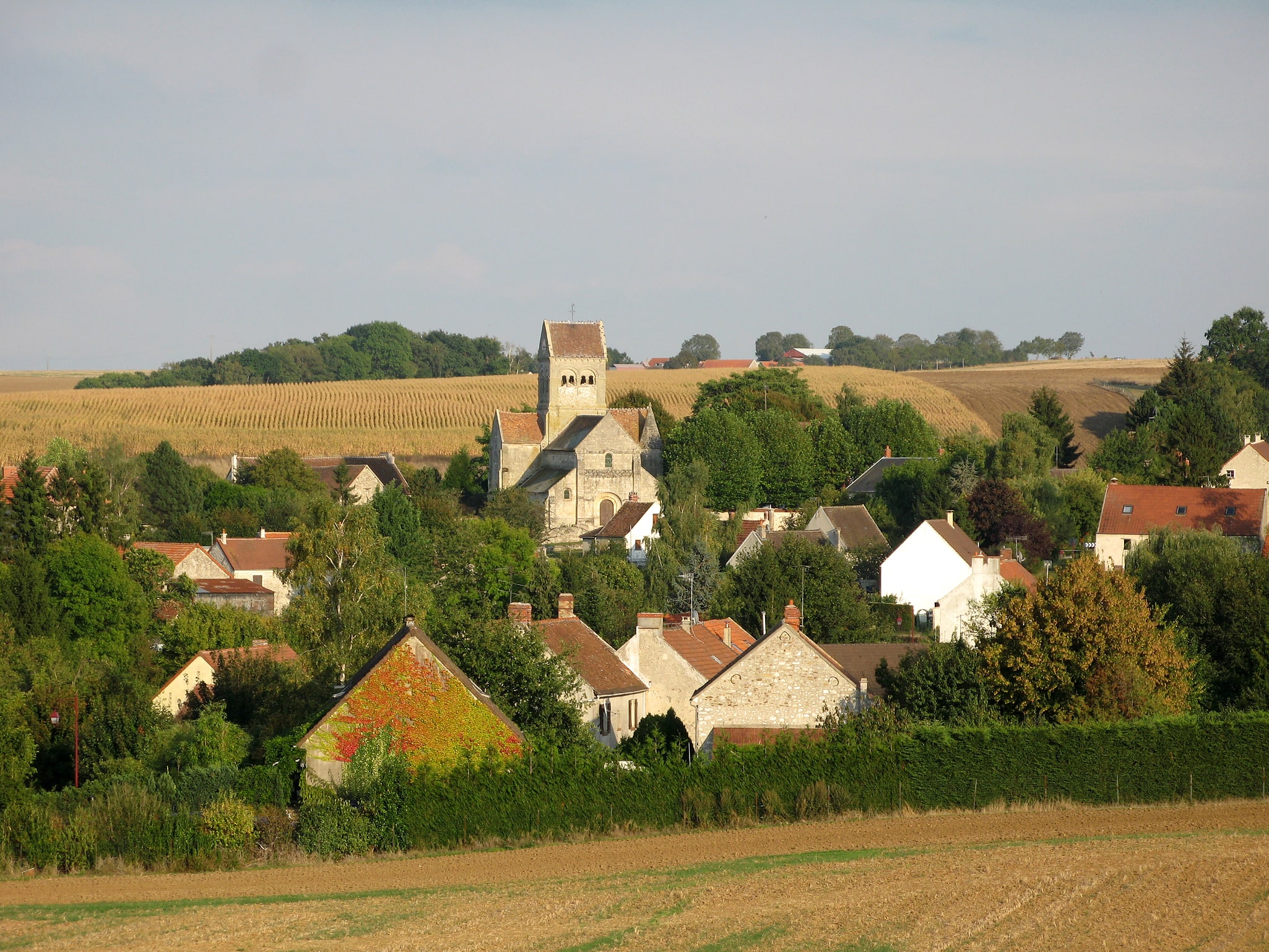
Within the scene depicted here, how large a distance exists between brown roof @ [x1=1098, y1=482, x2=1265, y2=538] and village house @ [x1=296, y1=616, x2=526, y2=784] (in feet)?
129

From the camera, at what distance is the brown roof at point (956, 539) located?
57688 mm

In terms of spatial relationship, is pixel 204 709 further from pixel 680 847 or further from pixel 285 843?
pixel 680 847

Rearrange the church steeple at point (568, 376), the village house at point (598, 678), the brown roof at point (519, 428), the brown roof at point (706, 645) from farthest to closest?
the church steeple at point (568, 376)
the brown roof at point (519, 428)
the brown roof at point (706, 645)
the village house at point (598, 678)

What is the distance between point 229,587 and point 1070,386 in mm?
94151

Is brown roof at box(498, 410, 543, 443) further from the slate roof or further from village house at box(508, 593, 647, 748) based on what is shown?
village house at box(508, 593, 647, 748)

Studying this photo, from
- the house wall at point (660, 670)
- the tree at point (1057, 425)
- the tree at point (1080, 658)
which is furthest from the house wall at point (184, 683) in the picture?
the tree at point (1057, 425)

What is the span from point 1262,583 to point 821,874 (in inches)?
779

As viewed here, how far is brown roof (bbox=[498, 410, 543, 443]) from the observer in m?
88.1

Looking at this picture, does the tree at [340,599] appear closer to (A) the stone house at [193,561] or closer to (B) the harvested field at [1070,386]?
(A) the stone house at [193,561]

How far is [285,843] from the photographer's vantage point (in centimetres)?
2580

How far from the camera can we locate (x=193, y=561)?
58531 mm

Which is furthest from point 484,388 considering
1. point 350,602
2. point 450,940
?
point 450,940

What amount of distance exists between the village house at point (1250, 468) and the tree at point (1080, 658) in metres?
47.7

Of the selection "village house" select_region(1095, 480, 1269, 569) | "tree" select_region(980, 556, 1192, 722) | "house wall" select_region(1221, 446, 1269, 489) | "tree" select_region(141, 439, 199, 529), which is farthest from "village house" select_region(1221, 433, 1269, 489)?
"tree" select_region(141, 439, 199, 529)
